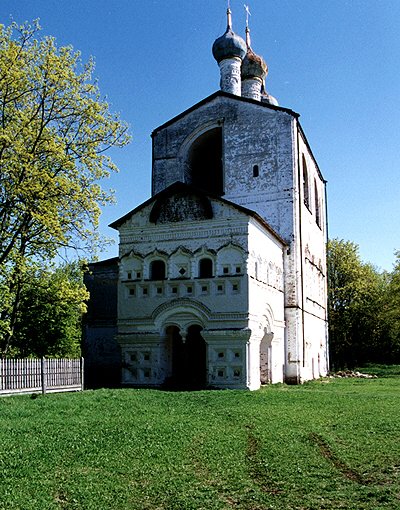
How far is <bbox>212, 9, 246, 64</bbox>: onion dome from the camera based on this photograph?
93.0 ft

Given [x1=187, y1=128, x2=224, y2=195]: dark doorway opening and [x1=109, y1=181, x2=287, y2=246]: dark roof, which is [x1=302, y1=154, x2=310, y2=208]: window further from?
[x1=109, y1=181, x2=287, y2=246]: dark roof

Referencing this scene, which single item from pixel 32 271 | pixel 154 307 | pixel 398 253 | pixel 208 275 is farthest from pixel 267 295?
pixel 398 253

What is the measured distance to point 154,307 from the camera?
2034 centimetres

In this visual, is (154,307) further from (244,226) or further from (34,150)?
(34,150)

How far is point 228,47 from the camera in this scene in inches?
1116

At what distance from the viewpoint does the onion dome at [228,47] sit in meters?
28.4

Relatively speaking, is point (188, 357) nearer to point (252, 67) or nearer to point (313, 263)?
point (313, 263)

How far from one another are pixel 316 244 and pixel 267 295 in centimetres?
938

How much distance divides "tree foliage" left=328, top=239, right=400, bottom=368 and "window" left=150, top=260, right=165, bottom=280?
24882 millimetres

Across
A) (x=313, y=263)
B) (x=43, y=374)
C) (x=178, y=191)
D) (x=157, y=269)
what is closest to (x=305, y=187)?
(x=313, y=263)

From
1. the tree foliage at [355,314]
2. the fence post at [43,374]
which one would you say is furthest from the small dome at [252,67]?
the fence post at [43,374]

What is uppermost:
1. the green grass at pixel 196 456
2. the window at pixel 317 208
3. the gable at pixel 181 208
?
the window at pixel 317 208

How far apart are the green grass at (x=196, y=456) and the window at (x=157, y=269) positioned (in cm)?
749

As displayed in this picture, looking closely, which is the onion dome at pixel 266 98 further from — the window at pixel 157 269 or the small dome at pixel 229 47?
Answer: the window at pixel 157 269
